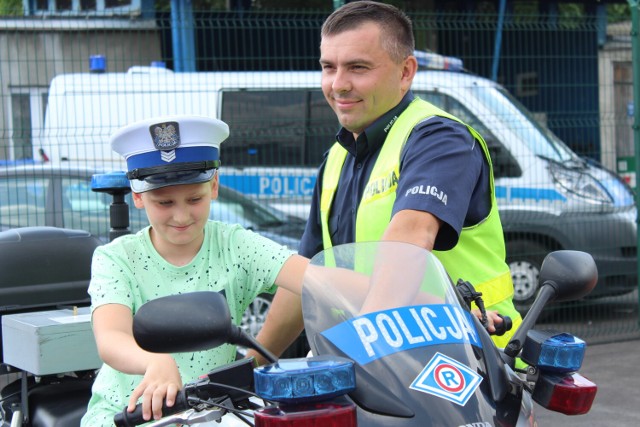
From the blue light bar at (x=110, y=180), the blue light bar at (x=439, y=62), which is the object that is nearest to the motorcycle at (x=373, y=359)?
the blue light bar at (x=110, y=180)

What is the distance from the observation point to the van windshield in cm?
899

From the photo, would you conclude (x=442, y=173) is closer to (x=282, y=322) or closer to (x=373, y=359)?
(x=282, y=322)

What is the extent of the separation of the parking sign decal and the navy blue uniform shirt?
829 mm

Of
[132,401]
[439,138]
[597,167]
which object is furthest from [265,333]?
[597,167]

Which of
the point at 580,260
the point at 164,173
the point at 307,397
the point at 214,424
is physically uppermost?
the point at 164,173

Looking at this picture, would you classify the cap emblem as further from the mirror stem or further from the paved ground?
the paved ground

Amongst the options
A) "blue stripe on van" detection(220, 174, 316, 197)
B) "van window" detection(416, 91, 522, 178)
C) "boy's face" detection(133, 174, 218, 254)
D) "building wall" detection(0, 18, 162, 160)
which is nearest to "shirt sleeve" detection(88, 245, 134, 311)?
"boy's face" detection(133, 174, 218, 254)

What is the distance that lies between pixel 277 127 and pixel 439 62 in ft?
5.32

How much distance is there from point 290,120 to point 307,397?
279 inches

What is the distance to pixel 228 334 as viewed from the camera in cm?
205

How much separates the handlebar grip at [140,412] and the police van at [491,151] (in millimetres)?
6504

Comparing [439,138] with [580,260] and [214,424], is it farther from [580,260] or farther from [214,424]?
[214,424]

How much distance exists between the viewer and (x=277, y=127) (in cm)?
879

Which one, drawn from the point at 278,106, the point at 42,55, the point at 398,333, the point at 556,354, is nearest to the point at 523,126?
the point at 278,106
